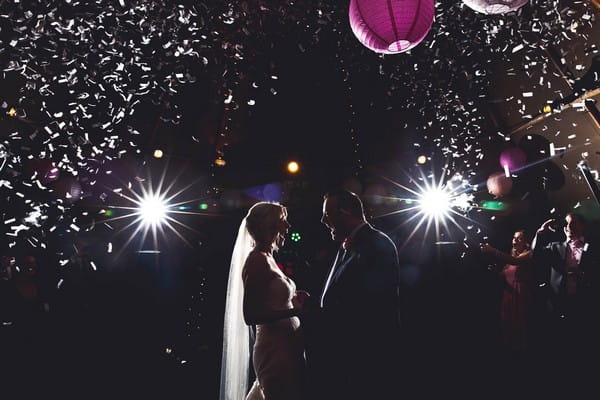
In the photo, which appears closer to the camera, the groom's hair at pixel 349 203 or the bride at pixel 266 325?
the bride at pixel 266 325

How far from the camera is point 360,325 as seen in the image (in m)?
2.20

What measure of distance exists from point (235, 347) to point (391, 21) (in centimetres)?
303

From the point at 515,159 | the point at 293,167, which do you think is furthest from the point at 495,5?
the point at 293,167

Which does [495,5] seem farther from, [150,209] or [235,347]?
[150,209]

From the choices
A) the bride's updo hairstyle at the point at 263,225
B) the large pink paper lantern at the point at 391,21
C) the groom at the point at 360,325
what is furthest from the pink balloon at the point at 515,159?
the bride's updo hairstyle at the point at 263,225

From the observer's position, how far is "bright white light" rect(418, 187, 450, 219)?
7.87m

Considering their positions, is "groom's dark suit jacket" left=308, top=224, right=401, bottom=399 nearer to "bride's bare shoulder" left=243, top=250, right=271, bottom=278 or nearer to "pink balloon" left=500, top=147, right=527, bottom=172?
"bride's bare shoulder" left=243, top=250, right=271, bottom=278

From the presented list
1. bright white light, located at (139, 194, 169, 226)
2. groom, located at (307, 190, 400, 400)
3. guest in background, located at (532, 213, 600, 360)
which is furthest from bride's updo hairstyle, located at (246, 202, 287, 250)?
bright white light, located at (139, 194, 169, 226)

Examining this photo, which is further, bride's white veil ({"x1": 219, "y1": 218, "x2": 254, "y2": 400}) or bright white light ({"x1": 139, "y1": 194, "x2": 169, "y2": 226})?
bright white light ({"x1": 139, "y1": 194, "x2": 169, "y2": 226})

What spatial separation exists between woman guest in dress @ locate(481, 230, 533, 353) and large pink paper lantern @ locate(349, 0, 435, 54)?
10.6 ft

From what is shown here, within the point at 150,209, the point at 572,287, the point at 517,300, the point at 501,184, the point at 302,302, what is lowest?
the point at 302,302

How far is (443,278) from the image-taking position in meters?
6.80

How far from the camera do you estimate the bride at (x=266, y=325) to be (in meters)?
2.46

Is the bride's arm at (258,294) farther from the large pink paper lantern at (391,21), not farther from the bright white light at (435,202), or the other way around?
the bright white light at (435,202)
